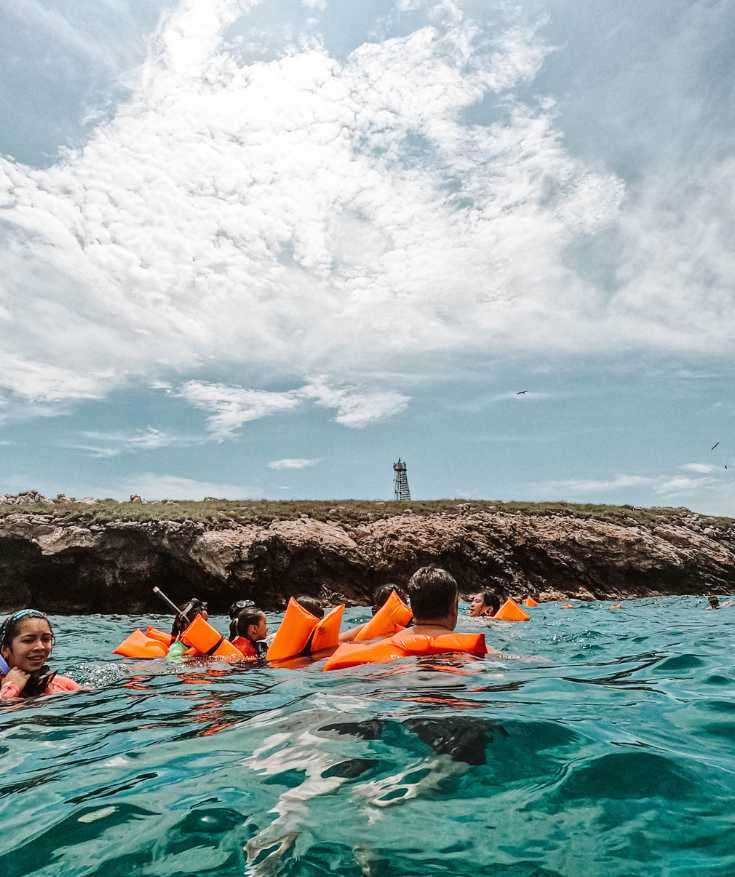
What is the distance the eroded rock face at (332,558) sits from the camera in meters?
26.8

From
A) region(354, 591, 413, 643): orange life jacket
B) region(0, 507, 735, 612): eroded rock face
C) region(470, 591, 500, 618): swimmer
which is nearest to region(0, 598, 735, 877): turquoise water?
region(354, 591, 413, 643): orange life jacket

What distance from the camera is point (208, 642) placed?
7.98 m

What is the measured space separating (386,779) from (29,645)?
390 cm

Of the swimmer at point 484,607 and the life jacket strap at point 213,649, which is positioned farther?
the swimmer at point 484,607

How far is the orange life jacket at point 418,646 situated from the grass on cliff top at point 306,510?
79.6 ft

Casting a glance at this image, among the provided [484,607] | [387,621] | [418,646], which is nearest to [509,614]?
[484,607]

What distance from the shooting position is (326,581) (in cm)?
2856

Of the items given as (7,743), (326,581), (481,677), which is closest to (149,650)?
(7,743)

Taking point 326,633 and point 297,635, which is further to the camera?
point 326,633

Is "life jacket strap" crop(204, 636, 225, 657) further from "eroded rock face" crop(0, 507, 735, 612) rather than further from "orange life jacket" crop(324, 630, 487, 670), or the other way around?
"eroded rock face" crop(0, 507, 735, 612)

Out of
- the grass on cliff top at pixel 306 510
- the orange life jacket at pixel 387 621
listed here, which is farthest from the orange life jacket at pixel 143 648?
the grass on cliff top at pixel 306 510

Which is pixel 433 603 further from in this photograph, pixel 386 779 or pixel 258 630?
pixel 258 630

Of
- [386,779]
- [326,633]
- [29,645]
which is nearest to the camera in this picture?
[386,779]

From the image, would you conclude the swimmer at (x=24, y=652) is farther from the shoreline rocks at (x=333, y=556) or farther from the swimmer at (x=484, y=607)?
the shoreline rocks at (x=333, y=556)
